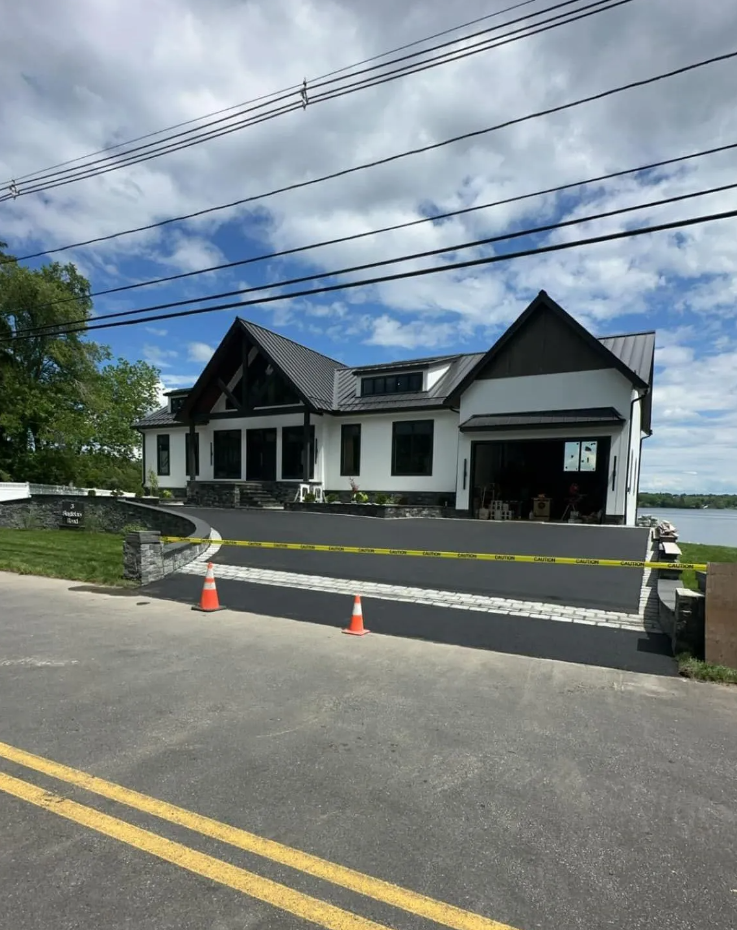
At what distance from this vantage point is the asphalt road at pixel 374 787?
2.34 m

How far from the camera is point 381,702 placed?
15.1ft

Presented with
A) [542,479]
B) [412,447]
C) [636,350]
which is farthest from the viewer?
[542,479]

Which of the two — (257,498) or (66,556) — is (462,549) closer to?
(66,556)

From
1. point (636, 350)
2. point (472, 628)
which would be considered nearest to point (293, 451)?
point (636, 350)

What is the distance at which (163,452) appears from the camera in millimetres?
30344

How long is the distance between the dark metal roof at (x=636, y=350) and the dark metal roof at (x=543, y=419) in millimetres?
1974

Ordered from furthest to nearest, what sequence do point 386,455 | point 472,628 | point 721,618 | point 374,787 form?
point 386,455 → point 472,628 → point 721,618 → point 374,787

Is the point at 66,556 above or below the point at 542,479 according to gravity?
below

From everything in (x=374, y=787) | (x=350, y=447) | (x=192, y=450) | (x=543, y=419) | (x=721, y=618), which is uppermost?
(x=543, y=419)

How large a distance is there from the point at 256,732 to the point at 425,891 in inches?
75.2

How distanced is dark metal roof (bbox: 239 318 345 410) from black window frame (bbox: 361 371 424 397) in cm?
190

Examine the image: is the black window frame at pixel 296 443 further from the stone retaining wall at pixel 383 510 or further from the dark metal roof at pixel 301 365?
the stone retaining wall at pixel 383 510

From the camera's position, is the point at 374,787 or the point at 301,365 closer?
the point at 374,787

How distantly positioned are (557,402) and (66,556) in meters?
15.9
